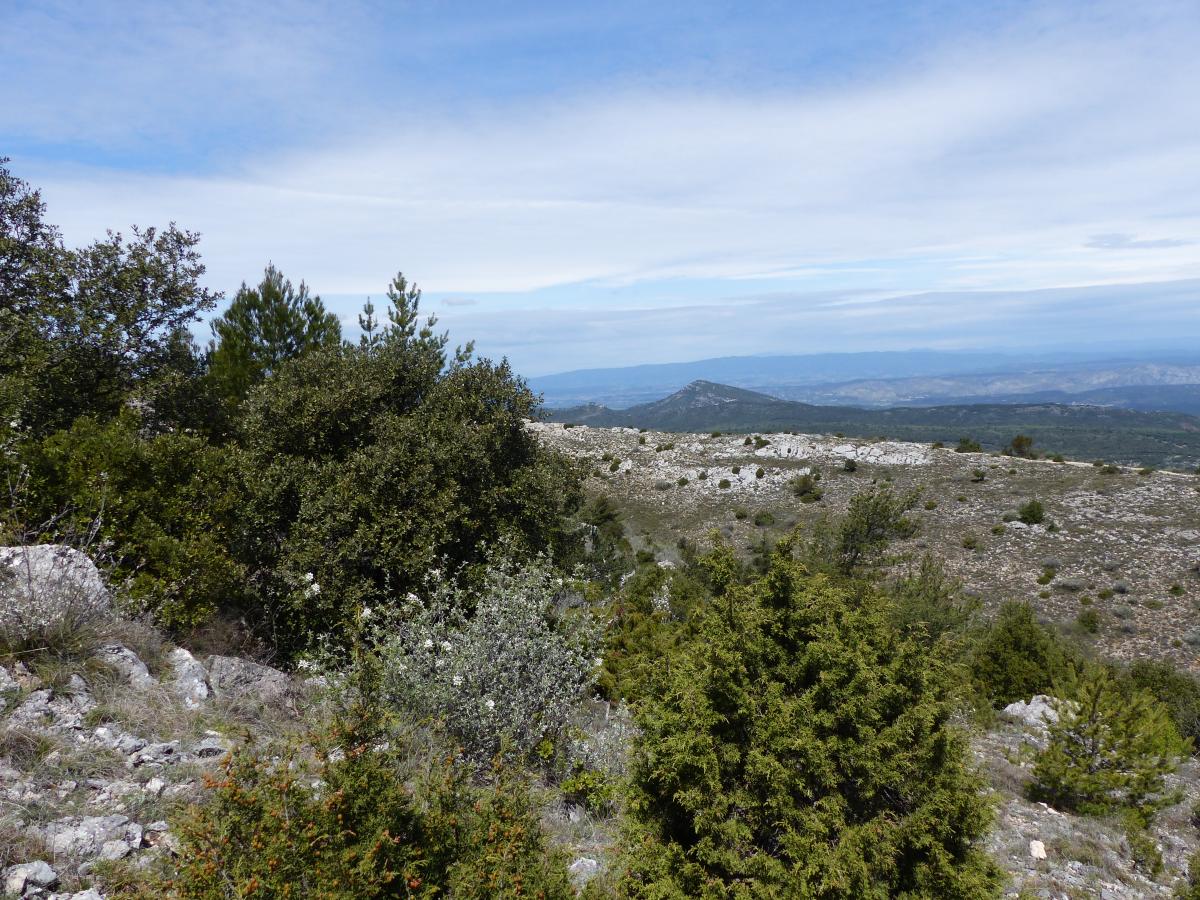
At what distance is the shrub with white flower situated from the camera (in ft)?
20.6

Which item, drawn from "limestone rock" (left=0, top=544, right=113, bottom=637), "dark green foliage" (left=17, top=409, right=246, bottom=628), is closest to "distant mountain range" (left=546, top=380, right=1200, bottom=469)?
"dark green foliage" (left=17, top=409, right=246, bottom=628)

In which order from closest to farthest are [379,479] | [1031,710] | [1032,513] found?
1. [379,479]
2. [1031,710]
3. [1032,513]

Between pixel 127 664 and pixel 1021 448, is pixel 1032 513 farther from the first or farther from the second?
pixel 127 664

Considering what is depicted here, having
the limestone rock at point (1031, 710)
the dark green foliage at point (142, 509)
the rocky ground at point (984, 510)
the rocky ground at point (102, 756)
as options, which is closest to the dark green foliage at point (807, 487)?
the rocky ground at point (984, 510)

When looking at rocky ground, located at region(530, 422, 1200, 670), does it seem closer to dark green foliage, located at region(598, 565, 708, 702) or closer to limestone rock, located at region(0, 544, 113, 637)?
dark green foliage, located at region(598, 565, 708, 702)

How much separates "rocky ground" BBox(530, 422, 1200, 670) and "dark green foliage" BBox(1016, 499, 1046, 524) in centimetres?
37

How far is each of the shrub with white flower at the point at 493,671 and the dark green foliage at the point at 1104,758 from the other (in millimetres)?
6569

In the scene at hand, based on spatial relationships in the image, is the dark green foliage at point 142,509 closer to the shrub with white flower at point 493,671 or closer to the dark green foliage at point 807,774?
the shrub with white flower at point 493,671

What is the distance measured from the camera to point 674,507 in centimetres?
3612

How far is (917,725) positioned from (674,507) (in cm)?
3171

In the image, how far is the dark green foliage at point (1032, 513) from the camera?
29312 mm

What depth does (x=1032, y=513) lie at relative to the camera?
96.5 feet

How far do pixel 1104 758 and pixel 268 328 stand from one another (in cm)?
2048

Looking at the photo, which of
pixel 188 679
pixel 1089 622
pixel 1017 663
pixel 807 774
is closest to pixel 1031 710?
pixel 1017 663
